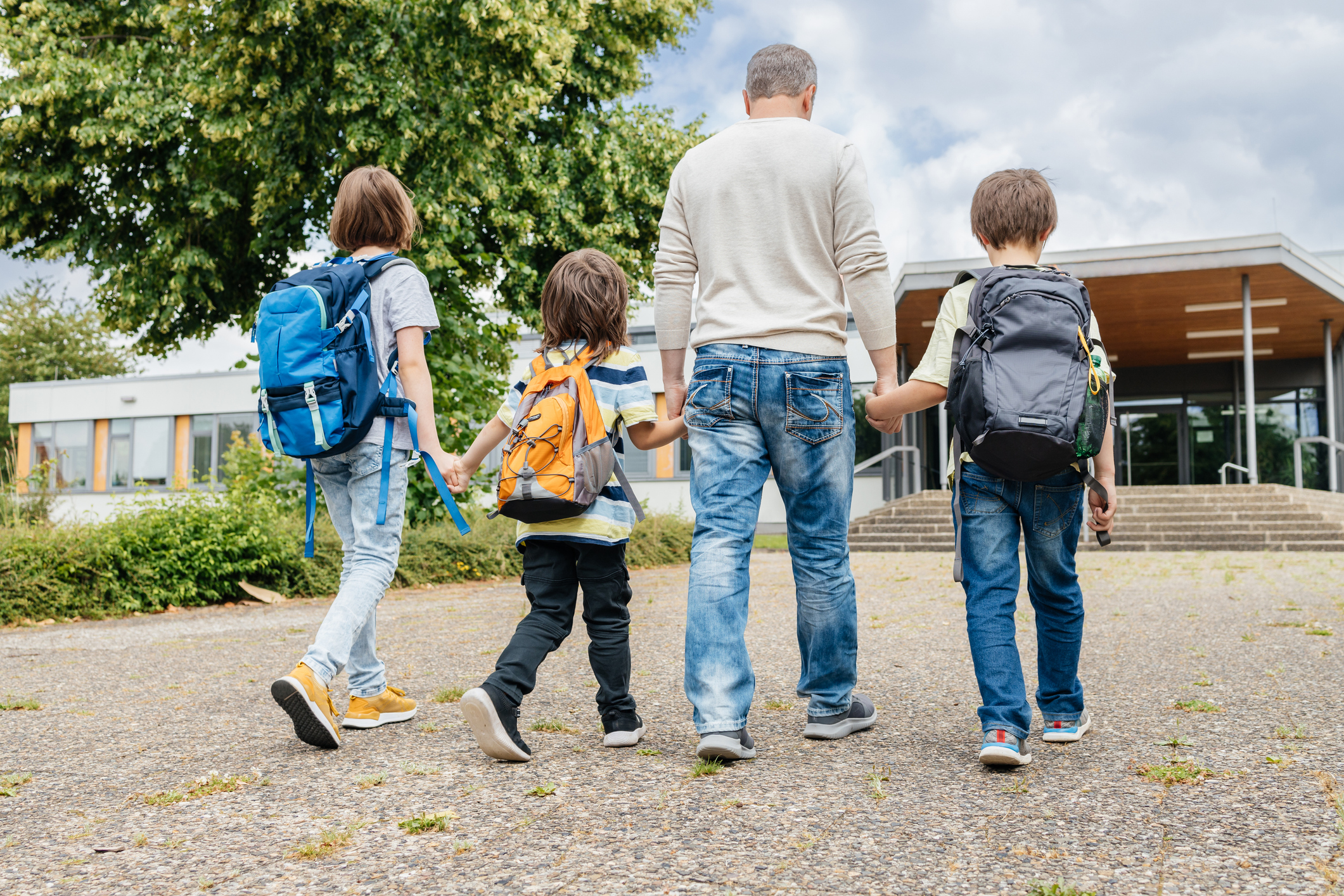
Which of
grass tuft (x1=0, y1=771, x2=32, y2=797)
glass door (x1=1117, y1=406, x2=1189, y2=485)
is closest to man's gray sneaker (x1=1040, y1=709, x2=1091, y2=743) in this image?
grass tuft (x1=0, y1=771, x2=32, y2=797)

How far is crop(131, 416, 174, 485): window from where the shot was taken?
28.8 metres

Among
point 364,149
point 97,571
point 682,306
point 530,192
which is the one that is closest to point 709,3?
point 530,192

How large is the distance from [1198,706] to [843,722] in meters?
1.31

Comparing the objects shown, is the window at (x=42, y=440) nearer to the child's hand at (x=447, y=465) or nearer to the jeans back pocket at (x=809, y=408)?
the child's hand at (x=447, y=465)

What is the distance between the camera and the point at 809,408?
283cm

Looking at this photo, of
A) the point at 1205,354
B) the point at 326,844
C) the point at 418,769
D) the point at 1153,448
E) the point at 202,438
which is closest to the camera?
the point at 326,844

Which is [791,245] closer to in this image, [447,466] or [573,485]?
[573,485]

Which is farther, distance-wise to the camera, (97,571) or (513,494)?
(97,571)

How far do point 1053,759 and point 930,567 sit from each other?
8.31 meters

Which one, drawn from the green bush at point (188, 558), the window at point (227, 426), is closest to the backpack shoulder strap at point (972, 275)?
the green bush at point (188, 558)

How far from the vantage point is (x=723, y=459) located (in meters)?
2.88

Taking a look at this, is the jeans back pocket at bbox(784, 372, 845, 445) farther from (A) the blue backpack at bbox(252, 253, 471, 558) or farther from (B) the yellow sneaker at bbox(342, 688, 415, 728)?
(B) the yellow sneaker at bbox(342, 688, 415, 728)

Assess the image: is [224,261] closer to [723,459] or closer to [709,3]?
[709,3]

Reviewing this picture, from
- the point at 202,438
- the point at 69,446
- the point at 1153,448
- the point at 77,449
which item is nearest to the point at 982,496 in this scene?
the point at 1153,448
